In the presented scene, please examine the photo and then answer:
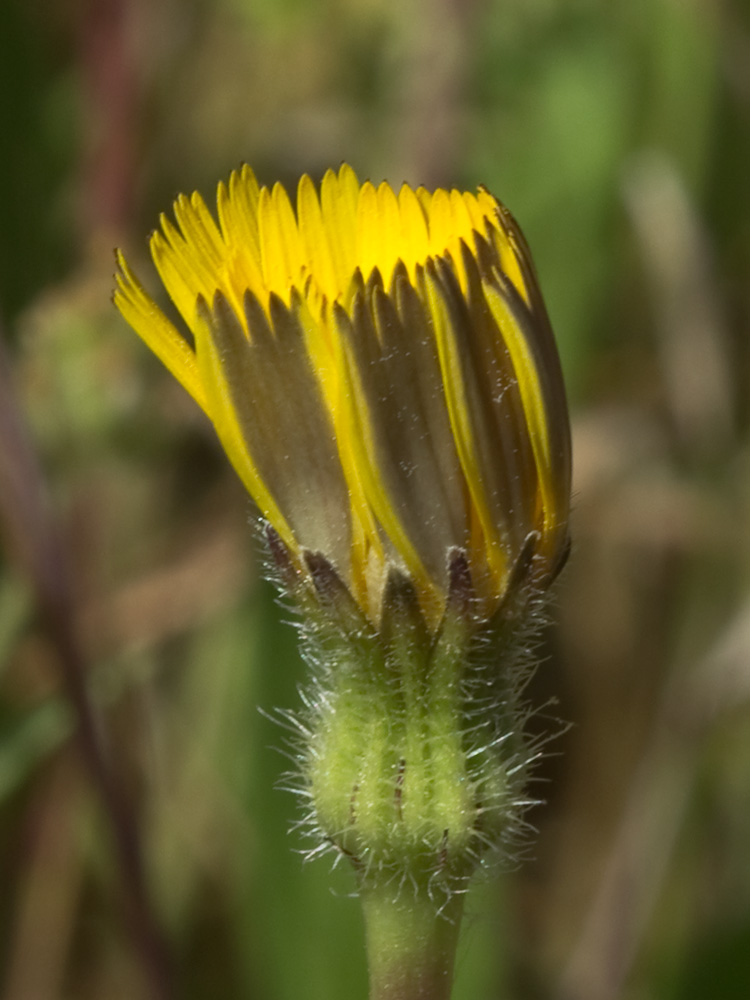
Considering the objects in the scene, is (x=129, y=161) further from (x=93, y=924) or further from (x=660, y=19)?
(x=93, y=924)

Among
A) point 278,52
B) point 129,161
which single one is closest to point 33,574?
point 129,161

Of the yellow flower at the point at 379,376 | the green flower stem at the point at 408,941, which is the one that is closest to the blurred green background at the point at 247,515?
the green flower stem at the point at 408,941

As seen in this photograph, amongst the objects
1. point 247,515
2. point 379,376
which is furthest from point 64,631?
point 379,376

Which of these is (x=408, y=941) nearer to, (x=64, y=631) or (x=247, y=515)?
(x=64, y=631)

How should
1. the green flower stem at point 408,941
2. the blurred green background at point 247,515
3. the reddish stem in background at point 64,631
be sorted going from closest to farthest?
the green flower stem at point 408,941 < the reddish stem in background at point 64,631 < the blurred green background at point 247,515

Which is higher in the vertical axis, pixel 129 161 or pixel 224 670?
pixel 129 161

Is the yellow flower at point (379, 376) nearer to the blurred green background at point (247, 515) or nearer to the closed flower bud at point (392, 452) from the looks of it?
the closed flower bud at point (392, 452)
